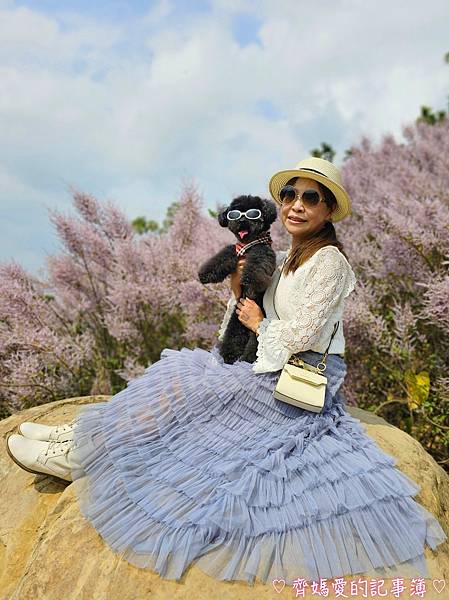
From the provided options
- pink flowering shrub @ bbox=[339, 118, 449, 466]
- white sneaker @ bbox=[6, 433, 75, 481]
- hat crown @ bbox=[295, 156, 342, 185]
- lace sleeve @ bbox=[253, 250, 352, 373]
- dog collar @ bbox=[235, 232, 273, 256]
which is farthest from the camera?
pink flowering shrub @ bbox=[339, 118, 449, 466]

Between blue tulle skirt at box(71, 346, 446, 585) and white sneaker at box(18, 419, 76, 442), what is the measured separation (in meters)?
0.12

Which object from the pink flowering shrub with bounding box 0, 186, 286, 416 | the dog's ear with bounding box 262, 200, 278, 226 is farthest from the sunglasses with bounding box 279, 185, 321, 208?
the pink flowering shrub with bounding box 0, 186, 286, 416

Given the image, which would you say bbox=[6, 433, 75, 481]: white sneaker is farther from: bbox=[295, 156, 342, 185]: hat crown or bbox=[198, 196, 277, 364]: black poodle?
bbox=[295, 156, 342, 185]: hat crown

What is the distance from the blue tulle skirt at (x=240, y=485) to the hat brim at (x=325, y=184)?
0.70m

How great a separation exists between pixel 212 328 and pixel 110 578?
2.30 meters

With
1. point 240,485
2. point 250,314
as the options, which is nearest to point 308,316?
point 250,314

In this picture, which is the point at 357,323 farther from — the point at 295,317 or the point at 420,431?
the point at 295,317

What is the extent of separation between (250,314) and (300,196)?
1.99 feet

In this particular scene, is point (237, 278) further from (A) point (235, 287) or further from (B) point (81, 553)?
(B) point (81, 553)

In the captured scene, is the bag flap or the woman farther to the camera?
the bag flap

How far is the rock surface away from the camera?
192 cm

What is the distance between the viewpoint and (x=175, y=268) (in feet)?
14.2

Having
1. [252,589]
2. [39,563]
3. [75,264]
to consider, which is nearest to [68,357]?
[75,264]

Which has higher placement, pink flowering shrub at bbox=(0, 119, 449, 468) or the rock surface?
pink flowering shrub at bbox=(0, 119, 449, 468)
